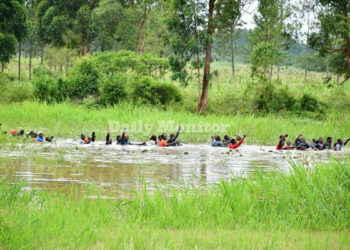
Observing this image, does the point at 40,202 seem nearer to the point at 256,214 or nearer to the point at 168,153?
the point at 256,214

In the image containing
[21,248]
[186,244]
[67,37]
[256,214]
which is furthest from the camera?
[67,37]

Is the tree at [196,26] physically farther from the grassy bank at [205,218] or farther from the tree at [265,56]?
the grassy bank at [205,218]

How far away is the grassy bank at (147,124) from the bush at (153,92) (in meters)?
5.44

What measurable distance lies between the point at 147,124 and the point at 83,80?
10.4 metres

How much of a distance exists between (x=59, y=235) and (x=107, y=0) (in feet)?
135

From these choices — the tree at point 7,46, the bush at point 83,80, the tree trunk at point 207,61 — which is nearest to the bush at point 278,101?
the tree trunk at point 207,61

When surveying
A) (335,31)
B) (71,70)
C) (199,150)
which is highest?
(335,31)

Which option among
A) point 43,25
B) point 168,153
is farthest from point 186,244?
point 43,25

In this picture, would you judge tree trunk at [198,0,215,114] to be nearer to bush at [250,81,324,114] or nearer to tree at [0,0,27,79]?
bush at [250,81,324,114]

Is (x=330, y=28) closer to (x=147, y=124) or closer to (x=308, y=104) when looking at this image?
(x=308, y=104)

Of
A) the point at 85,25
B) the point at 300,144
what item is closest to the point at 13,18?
the point at 85,25

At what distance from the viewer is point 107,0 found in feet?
147

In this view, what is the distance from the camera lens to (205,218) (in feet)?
22.6

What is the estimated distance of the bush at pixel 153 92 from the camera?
2909 cm
